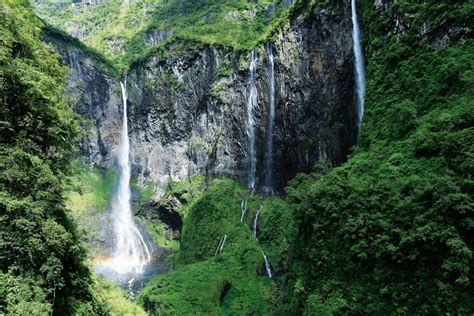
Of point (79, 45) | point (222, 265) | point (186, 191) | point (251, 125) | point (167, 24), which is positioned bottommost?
point (222, 265)

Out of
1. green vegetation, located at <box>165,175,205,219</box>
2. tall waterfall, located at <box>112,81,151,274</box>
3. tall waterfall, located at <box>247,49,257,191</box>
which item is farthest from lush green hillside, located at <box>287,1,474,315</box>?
tall waterfall, located at <box>112,81,151,274</box>

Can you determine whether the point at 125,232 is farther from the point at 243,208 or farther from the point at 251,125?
the point at 251,125

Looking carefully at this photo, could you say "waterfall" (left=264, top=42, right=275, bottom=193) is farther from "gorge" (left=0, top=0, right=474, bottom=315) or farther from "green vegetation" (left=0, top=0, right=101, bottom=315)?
"green vegetation" (left=0, top=0, right=101, bottom=315)

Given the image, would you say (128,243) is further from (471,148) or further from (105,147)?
(471,148)

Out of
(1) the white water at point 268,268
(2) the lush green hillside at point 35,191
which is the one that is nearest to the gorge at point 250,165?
(2) the lush green hillside at point 35,191

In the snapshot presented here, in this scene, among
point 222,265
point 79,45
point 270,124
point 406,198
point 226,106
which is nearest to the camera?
point 406,198

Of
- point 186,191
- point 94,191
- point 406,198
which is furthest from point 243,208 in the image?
point 94,191

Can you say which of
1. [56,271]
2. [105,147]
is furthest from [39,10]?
[56,271]
